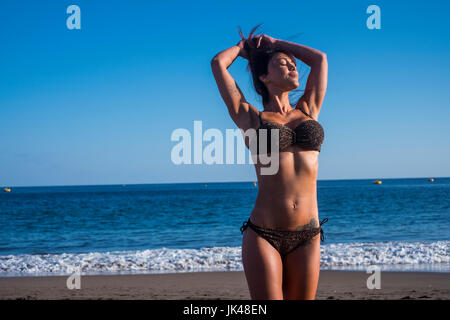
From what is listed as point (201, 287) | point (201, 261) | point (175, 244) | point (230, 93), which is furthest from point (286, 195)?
point (175, 244)

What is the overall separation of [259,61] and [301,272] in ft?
5.07

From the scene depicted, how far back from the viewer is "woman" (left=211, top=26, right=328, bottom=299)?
2908 millimetres

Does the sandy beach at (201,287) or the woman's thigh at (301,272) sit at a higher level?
the woman's thigh at (301,272)

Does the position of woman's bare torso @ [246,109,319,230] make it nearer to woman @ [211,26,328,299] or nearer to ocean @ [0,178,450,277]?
woman @ [211,26,328,299]

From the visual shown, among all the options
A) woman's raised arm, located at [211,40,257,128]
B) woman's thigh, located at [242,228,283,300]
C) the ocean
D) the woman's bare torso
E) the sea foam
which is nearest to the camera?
woman's thigh, located at [242,228,283,300]

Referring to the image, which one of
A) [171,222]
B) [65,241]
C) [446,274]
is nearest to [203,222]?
[171,222]

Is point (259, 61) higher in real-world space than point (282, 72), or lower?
higher

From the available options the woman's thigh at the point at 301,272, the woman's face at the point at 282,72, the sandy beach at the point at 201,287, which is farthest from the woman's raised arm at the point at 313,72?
the sandy beach at the point at 201,287

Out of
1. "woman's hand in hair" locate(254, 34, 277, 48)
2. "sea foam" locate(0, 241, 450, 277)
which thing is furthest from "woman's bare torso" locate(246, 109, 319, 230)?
"sea foam" locate(0, 241, 450, 277)

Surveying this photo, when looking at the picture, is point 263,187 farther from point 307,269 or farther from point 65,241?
point 65,241

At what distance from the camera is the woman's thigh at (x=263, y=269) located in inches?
111

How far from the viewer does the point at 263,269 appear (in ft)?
9.33

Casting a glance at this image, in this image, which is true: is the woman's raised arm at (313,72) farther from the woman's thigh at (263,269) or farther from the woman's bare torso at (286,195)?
the woman's thigh at (263,269)

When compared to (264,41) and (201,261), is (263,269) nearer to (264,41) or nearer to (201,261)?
(264,41)
